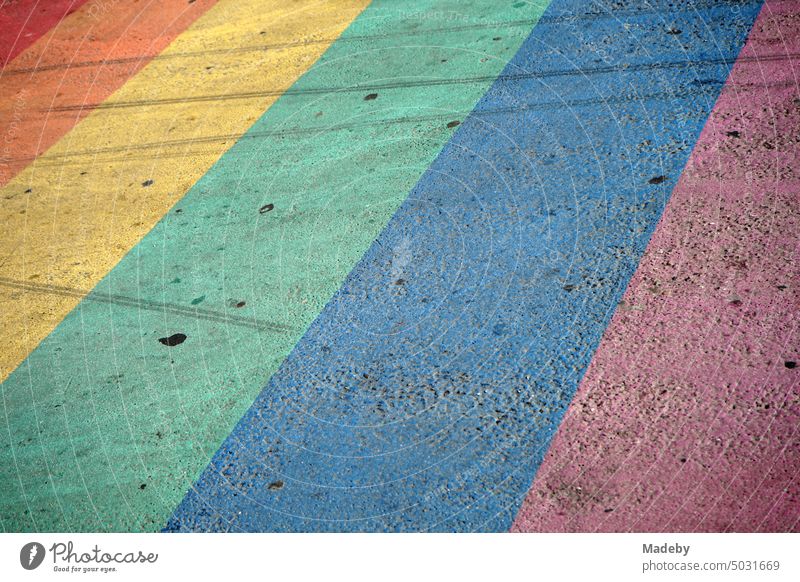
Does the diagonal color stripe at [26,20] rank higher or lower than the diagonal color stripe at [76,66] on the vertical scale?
higher

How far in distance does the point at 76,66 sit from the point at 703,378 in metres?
5.92

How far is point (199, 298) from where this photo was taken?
4793 millimetres

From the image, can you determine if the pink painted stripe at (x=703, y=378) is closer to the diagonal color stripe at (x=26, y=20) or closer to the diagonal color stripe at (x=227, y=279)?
the diagonal color stripe at (x=227, y=279)

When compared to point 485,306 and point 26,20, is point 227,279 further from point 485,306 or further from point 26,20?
point 26,20

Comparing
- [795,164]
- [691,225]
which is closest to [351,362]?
[691,225]

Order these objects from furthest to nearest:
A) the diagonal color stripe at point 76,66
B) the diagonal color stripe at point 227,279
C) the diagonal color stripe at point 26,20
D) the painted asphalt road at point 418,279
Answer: the diagonal color stripe at point 26,20 → the diagonal color stripe at point 76,66 → the diagonal color stripe at point 227,279 → the painted asphalt road at point 418,279

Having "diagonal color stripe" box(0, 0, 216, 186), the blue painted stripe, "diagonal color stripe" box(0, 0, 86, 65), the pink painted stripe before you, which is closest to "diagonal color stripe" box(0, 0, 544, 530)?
the blue painted stripe

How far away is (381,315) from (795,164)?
2457mm

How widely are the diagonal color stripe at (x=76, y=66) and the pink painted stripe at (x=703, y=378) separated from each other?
15.3 feet

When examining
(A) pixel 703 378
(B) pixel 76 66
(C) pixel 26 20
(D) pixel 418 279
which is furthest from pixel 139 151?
(A) pixel 703 378

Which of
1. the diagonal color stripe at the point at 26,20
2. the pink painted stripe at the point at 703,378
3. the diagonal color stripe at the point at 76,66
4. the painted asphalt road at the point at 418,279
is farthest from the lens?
the diagonal color stripe at the point at 26,20

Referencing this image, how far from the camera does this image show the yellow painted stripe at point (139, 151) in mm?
5184

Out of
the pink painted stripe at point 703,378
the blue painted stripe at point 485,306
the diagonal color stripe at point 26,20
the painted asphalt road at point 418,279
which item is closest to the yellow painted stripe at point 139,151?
the painted asphalt road at point 418,279

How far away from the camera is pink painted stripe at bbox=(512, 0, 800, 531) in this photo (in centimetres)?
337
